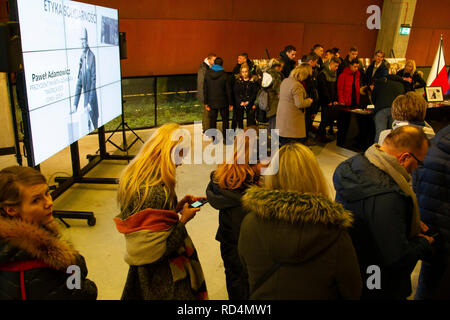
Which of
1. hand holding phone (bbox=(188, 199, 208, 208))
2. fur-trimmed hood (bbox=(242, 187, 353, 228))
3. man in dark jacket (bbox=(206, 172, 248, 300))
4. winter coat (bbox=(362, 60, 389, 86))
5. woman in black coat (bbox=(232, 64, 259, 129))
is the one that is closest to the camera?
fur-trimmed hood (bbox=(242, 187, 353, 228))

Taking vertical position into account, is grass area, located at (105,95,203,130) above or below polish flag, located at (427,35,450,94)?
below

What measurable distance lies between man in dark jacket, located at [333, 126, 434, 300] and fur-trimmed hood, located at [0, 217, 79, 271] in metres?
1.40

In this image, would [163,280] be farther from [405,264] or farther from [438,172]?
[438,172]

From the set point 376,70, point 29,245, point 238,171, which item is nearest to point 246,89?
point 376,70

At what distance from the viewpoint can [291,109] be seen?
5.71 metres

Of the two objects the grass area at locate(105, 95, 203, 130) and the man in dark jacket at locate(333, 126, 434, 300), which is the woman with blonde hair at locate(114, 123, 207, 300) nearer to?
the man in dark jacket at locate(333, 126, 434, 300)

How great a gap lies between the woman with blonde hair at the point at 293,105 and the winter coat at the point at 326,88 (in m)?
1.56

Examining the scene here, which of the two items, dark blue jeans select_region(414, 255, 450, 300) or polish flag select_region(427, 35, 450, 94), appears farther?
polish flag select_region(427, 35, 450, 94)

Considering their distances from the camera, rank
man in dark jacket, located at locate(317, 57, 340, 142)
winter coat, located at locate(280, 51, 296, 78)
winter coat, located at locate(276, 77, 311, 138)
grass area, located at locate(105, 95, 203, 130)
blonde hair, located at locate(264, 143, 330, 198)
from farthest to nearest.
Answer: grass area, located at locate(105, 95, 203, 130) < winter coat, located at locate(280, 51, 296, 78) < man in dark jacket, located at locate(317, 57, 340, 142) < winter coat, located at locate(276, 77, 311, 138) < blonde hair, located at locate(264, 143, 330, 198)

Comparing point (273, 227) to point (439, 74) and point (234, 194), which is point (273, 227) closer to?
point (234, 194)

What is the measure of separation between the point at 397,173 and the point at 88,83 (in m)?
3.84

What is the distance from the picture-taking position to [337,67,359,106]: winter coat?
7301 mm

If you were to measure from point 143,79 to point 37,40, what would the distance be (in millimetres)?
4790

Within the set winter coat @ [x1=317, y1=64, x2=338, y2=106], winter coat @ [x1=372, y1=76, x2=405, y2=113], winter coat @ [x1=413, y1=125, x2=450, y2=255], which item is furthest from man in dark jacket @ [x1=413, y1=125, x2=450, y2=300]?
winter coat @ [x1=317, y1=64, x2=338, y2=106]
